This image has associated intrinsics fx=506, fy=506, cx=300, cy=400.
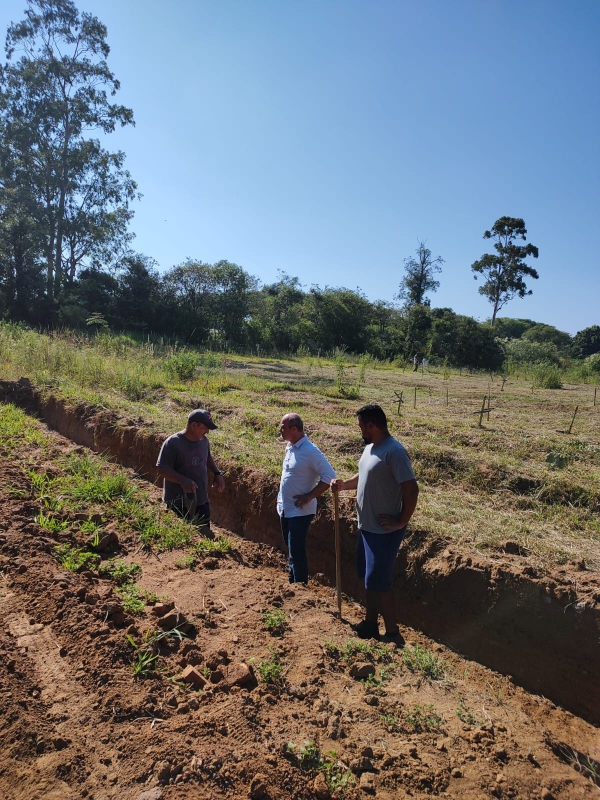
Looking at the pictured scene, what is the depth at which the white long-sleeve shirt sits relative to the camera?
4.40 m

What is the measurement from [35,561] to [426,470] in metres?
4.64

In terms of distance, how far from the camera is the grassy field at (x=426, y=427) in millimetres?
5250

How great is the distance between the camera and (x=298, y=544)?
454 cm

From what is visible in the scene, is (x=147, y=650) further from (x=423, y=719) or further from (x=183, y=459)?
(x=183, y=459)

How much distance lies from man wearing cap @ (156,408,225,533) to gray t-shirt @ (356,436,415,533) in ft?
5.88

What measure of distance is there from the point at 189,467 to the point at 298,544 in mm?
1329

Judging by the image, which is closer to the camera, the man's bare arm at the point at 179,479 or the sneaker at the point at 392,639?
the sneaker at the point at 392,639

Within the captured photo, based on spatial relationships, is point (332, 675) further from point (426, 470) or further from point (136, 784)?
point (426, 470)

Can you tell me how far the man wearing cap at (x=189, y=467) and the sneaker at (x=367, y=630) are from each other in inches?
80.0

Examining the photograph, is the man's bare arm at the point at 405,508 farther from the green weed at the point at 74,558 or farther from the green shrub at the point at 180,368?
the green shrub at the point at 180,368

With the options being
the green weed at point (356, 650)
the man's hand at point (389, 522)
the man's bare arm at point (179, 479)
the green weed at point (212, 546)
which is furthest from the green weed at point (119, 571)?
the man's hand at point (389, 522)

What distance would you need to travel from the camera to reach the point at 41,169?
2897cm

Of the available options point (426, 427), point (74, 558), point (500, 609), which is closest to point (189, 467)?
point (74, 558)

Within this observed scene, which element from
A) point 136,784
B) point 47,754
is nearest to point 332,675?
point 136,784
